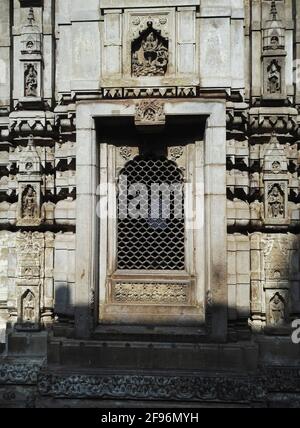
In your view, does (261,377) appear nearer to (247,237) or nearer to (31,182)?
(247,237)

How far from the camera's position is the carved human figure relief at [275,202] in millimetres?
7523

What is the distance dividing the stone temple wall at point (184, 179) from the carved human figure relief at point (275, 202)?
3 centimetres

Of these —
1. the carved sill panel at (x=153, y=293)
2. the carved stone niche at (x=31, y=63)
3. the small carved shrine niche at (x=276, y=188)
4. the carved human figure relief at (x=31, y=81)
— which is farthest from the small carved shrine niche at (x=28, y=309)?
the small carved shrine niche at (x=276, y=188)

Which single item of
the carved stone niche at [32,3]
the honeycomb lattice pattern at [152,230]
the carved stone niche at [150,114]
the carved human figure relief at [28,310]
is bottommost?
the carved human figure relief at [28,310]

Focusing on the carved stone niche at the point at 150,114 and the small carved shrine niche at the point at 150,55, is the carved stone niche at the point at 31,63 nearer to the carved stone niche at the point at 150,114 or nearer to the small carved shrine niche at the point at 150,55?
the small carved shrine niche at the point at 150,55

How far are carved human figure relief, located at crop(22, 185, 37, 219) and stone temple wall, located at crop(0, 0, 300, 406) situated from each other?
18mm

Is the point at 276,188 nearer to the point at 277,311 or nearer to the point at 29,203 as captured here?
the point at 277,311

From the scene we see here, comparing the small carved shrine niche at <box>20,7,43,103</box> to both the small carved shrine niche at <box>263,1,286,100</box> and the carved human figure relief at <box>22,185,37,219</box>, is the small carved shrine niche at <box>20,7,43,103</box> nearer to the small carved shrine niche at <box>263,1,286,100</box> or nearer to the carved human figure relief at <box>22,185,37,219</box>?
the carved human figure relief at <box>22,185,37,219</box>

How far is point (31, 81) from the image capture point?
7.91 metres

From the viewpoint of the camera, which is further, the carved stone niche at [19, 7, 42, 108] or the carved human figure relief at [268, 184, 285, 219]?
the carved stone niche at [19, 7, 42, 108]

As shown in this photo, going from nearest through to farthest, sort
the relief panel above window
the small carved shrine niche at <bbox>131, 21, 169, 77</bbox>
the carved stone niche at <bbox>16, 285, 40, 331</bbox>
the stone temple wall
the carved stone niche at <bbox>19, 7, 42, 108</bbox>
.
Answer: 1. the stone temple wall
2. the relief panel above window
3. the small carved shrine niche at <bbox>131, 21, 169, 77</bbox>
4. the carved stone niche at <bbox>16, 285, 40, 331</bbox>
5. the carved stone niche at <bbox>19, 7, 42, 108</bbox>

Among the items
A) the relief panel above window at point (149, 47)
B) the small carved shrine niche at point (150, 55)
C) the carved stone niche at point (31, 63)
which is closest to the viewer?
the relief panel above window at point (149, 47)

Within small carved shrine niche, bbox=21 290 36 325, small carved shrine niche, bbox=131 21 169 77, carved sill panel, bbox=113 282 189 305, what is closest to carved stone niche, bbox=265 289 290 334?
carved sill panel, bbox=113 282 189 305

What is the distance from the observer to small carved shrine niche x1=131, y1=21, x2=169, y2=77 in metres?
7.56
